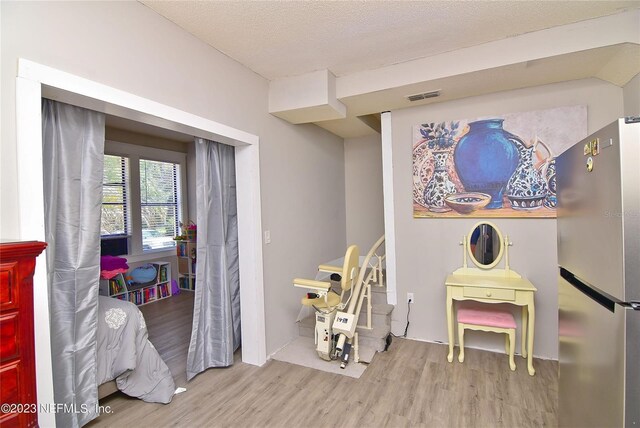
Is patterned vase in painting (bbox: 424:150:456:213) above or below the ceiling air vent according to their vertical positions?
below

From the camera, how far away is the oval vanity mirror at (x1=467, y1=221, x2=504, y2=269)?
2.97 meters

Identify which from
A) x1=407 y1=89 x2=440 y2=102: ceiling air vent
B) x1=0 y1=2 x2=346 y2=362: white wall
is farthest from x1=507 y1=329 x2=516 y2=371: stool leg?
x1=407 y1=89 x2=440 y2=102: ceiling air vent

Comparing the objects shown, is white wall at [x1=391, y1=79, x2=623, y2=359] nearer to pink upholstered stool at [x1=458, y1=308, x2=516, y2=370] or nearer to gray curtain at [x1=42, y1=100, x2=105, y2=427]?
pink upholstered stool at [x1=458, y1=308, x2=516, y2=370]

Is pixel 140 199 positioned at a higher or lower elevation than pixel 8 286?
higher

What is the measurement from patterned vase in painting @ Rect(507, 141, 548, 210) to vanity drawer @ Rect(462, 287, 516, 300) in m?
0.77

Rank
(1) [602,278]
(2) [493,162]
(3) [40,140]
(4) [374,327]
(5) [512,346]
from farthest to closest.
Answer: (4) [374,327], (2) [493,162], (5) [512,346], (3) [40,140], (1) [602,278]

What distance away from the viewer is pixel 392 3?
1923 millimetres

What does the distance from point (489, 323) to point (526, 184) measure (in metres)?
1.25

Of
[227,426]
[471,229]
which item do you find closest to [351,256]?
[471,229]

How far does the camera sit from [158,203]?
17.7 ft

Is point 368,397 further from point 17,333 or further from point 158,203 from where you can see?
point 158,203

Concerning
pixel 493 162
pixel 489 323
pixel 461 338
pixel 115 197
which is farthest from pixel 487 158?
pixel 115 197

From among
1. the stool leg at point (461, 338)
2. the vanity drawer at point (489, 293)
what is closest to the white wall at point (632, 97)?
the vanity drawer at point (489, 293)

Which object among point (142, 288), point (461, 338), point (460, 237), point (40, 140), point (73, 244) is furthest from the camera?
point (142, 288)
